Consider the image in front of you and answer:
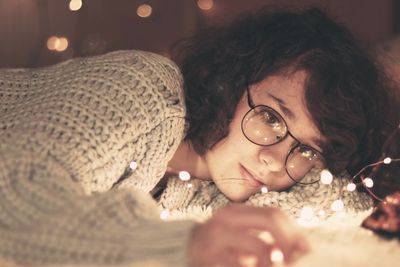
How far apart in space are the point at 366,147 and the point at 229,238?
0.76m

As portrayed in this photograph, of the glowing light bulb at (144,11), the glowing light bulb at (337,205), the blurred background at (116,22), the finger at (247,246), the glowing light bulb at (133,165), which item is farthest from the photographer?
the glowing light bulb at (144,11)

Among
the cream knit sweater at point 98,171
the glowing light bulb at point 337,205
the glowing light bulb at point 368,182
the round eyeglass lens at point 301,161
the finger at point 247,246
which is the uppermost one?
the finger at point 247,246

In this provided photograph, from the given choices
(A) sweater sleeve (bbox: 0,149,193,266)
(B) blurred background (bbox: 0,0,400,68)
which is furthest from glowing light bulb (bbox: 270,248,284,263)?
(B) blurred background (bbox: 0,0,400,68)

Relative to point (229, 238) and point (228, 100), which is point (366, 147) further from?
point (229, 238)

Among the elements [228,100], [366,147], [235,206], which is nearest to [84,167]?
[235,206]

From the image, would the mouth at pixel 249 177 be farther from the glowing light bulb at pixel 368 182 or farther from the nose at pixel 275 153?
the glowing light bulb at pixel 368 182

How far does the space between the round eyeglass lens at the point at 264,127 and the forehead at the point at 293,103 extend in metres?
0.01

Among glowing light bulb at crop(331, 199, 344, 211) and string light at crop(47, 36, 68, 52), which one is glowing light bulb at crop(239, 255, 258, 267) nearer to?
glowing light bulb at crop(331, 199, 344, 211)

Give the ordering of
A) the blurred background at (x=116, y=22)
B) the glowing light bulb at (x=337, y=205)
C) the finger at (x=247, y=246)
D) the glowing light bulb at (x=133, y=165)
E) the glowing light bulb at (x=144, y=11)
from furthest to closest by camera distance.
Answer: the glowing light bulb at (x=144, y=11) < the blurred background at (x=116, y=22) < the glowing light bulb at (x=337, y=205) < the glowing light bulb at (x=133, y=165) < the finger at (x=247, y=246)

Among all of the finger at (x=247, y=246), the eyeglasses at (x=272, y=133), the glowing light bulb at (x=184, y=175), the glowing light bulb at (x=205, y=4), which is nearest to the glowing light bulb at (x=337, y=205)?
the eyeglasses at (x=272, y=133)

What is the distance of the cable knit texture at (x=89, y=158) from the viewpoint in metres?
0.71

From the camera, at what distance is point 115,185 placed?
43.4 inches

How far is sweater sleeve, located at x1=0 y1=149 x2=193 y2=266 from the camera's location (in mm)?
695

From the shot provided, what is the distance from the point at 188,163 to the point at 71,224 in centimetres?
64
